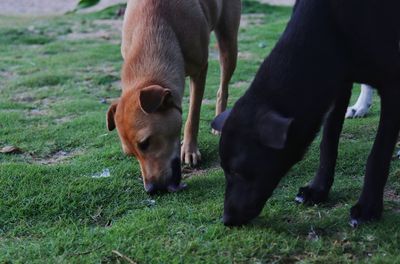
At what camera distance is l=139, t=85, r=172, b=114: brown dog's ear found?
14.0 feet

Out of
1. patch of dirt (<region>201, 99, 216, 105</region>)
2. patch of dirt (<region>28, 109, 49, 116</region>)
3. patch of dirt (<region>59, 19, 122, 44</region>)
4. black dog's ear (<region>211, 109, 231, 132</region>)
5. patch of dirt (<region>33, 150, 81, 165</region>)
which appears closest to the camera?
black dog's ear (<region>211, 109, 231, 132</region>)

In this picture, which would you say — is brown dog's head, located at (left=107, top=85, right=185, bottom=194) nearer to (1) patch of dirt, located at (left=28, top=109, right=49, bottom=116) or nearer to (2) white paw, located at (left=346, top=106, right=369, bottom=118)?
(2) white paw, located at (left=346, top=106, right=369, bottom=118)

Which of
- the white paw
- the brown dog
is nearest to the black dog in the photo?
the brown dog

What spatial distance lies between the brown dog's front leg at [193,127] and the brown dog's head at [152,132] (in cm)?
55

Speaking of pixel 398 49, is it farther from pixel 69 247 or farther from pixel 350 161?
pixel 69 247

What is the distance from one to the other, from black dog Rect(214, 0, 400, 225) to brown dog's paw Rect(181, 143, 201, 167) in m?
1.55

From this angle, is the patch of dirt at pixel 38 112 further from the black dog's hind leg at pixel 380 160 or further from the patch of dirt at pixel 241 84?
the black dog's hind leg at pixel 380 160

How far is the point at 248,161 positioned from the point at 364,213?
728 millimetres

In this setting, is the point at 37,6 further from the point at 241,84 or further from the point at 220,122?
the point at 220,122

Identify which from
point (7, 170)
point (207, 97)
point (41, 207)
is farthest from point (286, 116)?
point (207, 97)

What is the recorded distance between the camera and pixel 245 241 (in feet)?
11.3

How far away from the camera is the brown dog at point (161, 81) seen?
445 cm

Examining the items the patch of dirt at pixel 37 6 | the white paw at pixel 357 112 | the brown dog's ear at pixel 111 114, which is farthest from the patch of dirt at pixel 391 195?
the patch of dirt at pixel 37 6

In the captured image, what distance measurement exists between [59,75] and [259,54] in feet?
10.7
